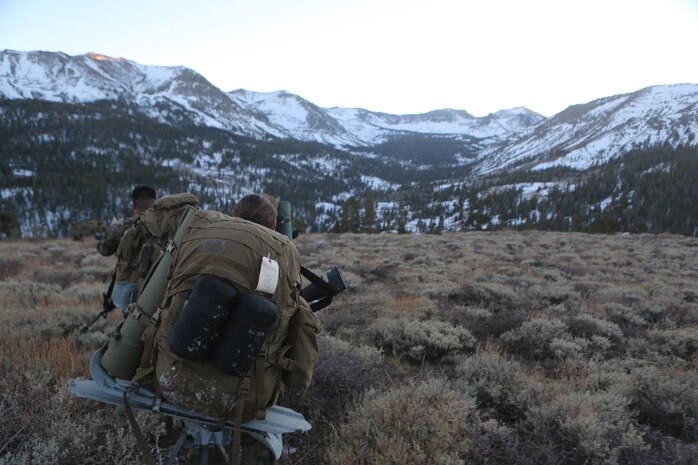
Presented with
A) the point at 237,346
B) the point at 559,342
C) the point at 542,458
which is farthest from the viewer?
the point at 559,342

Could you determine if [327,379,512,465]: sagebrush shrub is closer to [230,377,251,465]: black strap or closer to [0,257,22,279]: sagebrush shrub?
[230,377,251,465]: black strap

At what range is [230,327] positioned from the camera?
178 centimetres

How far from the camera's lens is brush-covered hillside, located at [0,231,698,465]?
9.25ft

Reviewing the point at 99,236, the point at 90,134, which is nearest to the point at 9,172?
the point at 90,134

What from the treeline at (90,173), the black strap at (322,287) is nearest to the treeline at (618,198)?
the treeline at (90,173)

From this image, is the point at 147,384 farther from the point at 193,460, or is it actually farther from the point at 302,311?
the point at 302,311

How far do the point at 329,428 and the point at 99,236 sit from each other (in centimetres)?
338

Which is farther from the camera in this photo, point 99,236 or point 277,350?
point 99,236

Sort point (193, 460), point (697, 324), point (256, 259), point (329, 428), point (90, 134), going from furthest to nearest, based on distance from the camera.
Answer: point (90, 134) < point (697, 324) < point (329, 428) < point (193, 460) < point (256, 259)

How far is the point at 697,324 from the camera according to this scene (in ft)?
20.8

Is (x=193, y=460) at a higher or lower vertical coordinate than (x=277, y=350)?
lower

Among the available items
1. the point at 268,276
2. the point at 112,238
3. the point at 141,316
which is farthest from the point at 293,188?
the point at 268,276

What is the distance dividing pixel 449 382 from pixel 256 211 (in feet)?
9.20

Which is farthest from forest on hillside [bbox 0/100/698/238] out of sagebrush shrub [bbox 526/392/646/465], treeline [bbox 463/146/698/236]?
sagebrush shrub [bbox 526/392/646/465]
